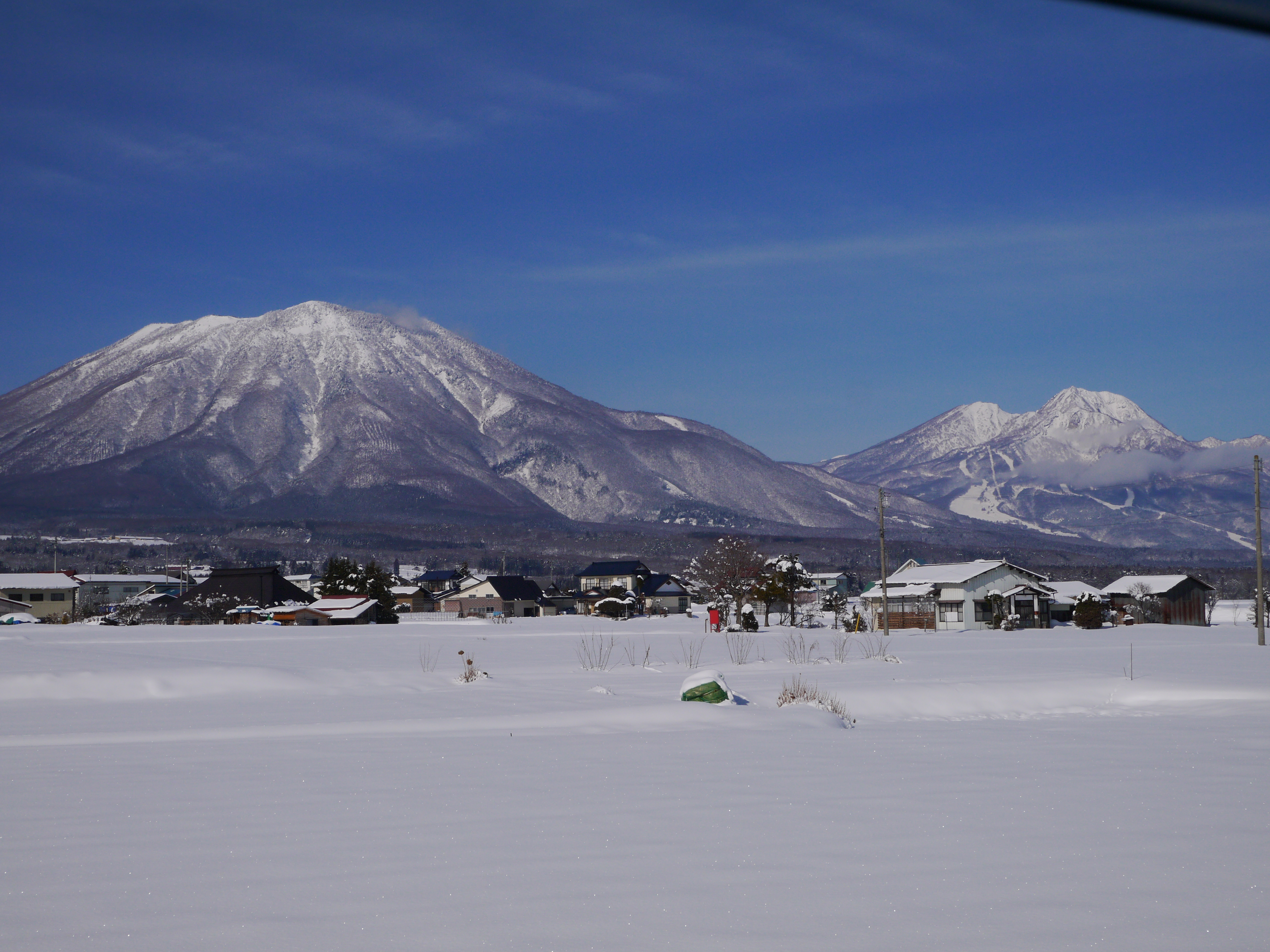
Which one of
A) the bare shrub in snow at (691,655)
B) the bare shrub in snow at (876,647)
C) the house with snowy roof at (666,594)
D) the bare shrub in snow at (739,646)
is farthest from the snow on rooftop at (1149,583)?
the bare shrub in snow at (691,655)

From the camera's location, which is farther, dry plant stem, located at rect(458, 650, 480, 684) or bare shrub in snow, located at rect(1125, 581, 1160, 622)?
bare shrub in snow, located at rect(1125, 581, 1160, 622)

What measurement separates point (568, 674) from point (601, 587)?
3555 inches

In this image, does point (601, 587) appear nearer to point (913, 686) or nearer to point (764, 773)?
point (913, 686)

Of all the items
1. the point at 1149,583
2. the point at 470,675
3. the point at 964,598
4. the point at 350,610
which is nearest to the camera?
the point at 470,675

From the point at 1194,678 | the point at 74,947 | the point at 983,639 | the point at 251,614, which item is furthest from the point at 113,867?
the point at 251,614

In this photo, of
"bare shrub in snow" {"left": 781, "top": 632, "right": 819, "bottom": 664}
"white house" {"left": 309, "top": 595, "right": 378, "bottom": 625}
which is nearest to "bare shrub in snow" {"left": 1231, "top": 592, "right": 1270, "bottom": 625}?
"bare shrub in snow" {"left": 781, "top": 632, "right": 819, "bottom": 664}

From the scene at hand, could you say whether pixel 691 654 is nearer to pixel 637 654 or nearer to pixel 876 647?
pixel 637 654

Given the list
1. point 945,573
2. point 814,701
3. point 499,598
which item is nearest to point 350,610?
point 945,573

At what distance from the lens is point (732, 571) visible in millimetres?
65438

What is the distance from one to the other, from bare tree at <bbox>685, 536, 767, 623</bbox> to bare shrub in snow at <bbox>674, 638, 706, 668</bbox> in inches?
882

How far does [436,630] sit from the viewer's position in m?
49.0

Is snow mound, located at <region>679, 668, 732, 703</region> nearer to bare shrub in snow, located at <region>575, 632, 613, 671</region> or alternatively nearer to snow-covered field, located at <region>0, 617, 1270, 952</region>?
snow-covered field, located at <region>0, 617, 1270, 952</region>

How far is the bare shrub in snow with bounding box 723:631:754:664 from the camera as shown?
2684 centimetres

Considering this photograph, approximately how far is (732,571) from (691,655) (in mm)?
41065
